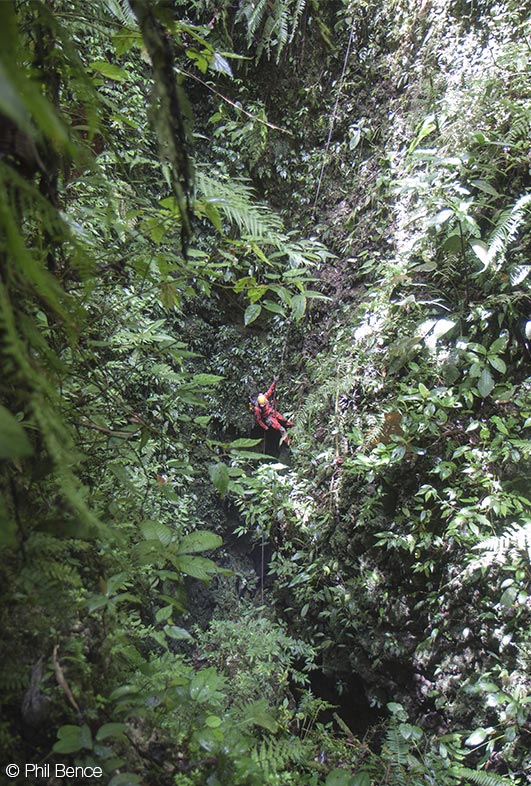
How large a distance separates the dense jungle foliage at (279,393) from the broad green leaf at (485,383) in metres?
0.01

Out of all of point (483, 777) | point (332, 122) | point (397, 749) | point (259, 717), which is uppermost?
point (332, 122)

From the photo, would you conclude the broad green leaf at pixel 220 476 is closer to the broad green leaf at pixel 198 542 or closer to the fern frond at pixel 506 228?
the broad green leaf at pixel 198 542

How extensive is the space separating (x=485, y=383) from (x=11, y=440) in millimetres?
2696

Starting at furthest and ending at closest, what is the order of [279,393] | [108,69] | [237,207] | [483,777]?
1. [279,393]
2. [483,777]
3. [237,207]
4. [108,69]

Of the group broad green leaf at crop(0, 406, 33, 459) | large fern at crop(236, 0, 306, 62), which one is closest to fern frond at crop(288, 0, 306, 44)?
large fern at crop(236, 0, 306, 62)

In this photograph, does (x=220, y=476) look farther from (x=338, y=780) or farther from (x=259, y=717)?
(x=338, y=780)

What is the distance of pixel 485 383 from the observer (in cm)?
276

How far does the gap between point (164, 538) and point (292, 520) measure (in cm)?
250

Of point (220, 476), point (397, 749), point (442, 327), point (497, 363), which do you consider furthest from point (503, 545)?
point (220, 476)

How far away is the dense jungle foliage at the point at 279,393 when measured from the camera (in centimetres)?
110

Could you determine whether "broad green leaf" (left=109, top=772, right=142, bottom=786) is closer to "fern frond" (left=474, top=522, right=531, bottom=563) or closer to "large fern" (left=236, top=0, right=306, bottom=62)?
"fern frond" (left=474, top=522, right=531, bottom=563)

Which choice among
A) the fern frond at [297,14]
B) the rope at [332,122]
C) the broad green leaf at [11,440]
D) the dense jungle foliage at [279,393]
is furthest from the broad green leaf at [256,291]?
the fern frond at [297,14]

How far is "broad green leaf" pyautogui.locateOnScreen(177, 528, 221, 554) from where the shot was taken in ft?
4.40

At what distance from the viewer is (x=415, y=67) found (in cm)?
397
